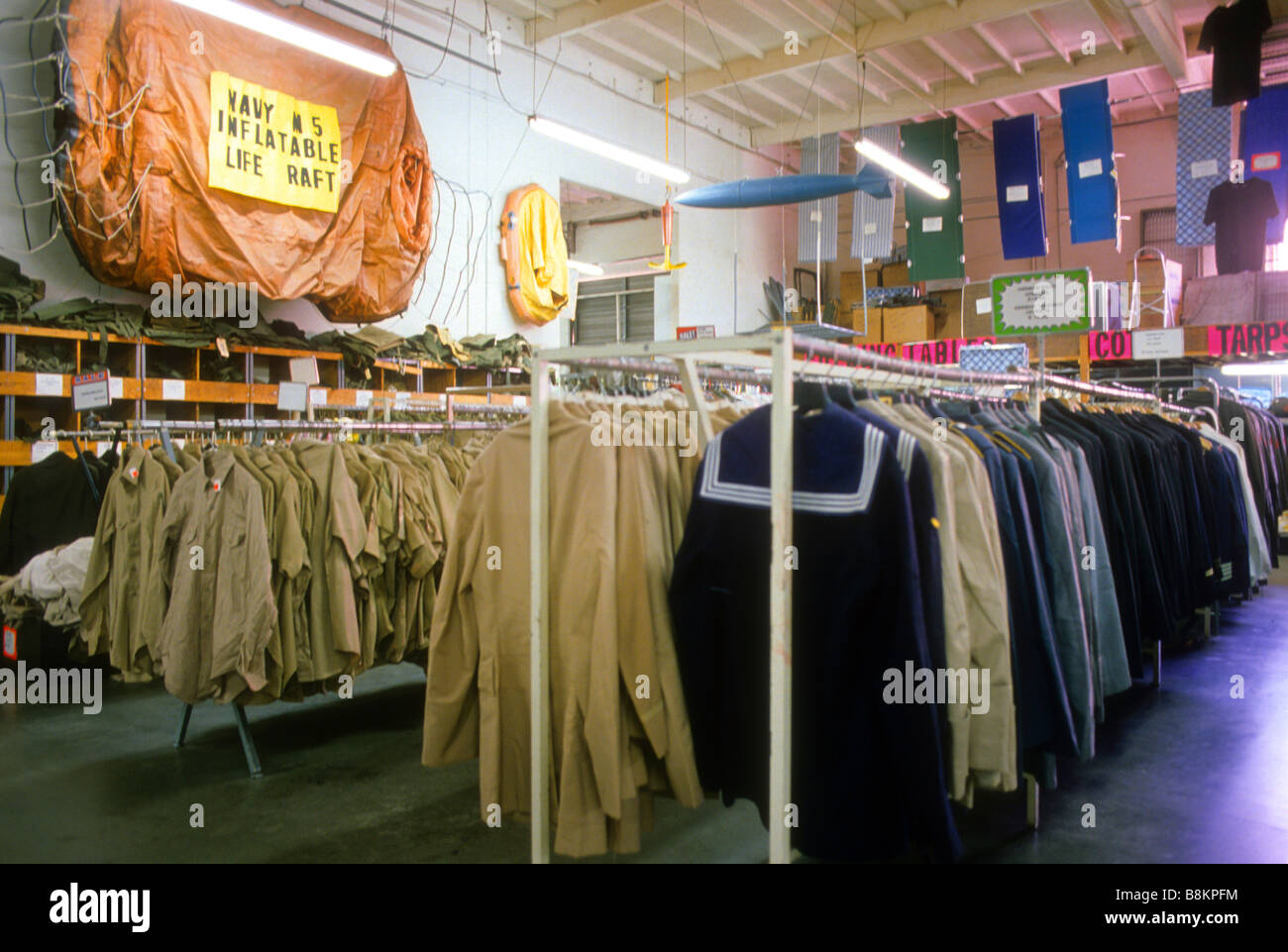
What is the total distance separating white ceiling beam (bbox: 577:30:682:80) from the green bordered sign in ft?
23.2

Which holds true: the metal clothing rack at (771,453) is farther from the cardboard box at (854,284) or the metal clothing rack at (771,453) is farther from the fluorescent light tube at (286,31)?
the cardboard box at (854,284)

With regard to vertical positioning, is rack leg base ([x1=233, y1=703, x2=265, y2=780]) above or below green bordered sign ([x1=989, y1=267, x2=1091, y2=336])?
below

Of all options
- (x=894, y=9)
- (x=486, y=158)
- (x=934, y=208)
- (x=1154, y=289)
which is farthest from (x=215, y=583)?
(x=1154, y=289)

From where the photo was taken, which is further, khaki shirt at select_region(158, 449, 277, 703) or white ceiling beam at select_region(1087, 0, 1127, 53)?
white ceiling beam at select_region(1087, 0, 1127, 53)

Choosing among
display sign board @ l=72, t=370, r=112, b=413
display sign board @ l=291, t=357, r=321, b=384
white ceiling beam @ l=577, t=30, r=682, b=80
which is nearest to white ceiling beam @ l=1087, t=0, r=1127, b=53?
white ceiling beam @ l=577, t=30, r=682, b=80

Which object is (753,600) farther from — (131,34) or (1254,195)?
(1254,195)

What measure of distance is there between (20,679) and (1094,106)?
36.9 feet

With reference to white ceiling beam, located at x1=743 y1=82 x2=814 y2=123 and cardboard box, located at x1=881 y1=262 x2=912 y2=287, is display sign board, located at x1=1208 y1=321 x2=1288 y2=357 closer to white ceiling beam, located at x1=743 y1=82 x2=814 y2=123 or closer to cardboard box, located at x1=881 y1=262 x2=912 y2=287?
cardboard box, located at x1=881 y1=262 x2=912 y2=287

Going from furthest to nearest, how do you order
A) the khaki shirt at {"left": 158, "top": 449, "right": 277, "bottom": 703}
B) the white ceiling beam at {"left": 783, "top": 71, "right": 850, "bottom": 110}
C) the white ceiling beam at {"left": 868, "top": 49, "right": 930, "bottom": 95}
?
the white ceiling beam at {"left": 783, "top": 71, "right": 850, "bottom": 110}, the white ceiling beam at {"left": 868, "top": 49, "right": 930, "bottom": 95}, the khaki shirt at {"left": 158, "top": 449, "right": 277, "bottom": 703}

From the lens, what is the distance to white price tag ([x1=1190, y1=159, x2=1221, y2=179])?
965 cm

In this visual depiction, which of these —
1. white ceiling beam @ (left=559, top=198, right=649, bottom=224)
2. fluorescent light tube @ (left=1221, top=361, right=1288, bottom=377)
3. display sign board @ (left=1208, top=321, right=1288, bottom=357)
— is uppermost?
white ceiling beam @ (left=559, top=198, right=649, bottom=224)

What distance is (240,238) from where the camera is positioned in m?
6.21

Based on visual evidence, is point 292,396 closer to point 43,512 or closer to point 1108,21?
point 43,512
